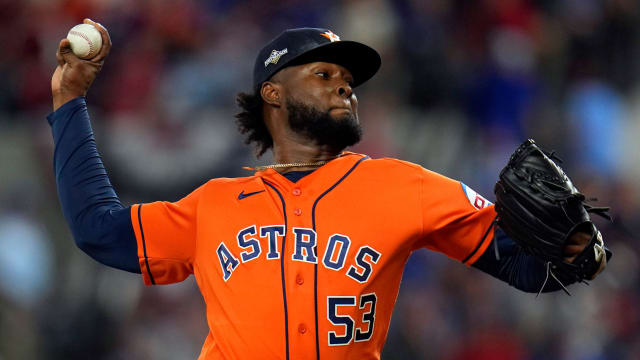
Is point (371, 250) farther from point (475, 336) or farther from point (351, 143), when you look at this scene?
point (475, 336)

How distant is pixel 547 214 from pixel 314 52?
110 centimetres

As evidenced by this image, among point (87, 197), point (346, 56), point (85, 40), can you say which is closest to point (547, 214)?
point (346, 56)

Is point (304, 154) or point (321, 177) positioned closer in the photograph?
point (321, 177)

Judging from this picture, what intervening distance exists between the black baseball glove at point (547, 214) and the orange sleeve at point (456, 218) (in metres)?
0.13

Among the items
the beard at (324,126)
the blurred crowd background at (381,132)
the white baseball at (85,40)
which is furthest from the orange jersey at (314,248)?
the blurred crowd background at (381,132)

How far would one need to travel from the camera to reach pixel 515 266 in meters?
2.84

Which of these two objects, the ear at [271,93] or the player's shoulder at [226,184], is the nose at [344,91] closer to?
the ear at [271,93]

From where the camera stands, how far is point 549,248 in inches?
102

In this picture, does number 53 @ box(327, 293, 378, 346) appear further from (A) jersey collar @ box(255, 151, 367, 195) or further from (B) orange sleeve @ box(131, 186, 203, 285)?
(B) orange sleeve @ box(131, 186, 203, 285)

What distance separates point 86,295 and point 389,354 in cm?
209

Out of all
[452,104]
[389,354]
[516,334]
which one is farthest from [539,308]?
[452,104]

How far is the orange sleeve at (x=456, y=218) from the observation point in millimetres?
2859

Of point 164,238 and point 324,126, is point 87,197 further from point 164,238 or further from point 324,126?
point 324,126

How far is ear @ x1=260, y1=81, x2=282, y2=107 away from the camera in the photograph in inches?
132
